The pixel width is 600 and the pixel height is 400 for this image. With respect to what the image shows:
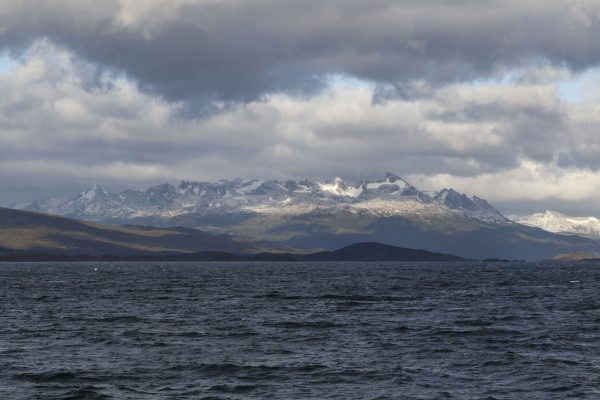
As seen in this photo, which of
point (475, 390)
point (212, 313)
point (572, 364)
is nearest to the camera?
point (475, 390)

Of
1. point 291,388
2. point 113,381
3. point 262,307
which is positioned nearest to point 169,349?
point 113,381

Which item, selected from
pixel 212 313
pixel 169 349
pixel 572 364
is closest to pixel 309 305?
pixel 212 313

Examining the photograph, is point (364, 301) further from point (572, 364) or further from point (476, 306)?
point (572, 364)

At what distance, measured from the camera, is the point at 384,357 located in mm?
73000

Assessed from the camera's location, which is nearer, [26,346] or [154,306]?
[26,346]

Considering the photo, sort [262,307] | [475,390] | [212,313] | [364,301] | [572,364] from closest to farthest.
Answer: [475,390], [572,364], [212,313], [262,307], [364,301]

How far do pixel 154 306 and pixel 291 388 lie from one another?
235 feet

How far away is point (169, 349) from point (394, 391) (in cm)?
2585

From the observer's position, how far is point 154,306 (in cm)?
12838

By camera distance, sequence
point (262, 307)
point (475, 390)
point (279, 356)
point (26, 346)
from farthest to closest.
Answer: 1. point (262, 307)
2. point (26, 346)
3. point (279, 356)
4. point (475, 390)

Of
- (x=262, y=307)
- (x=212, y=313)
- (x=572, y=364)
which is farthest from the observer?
(x=262, y=307)

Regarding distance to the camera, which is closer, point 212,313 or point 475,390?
point 475,390

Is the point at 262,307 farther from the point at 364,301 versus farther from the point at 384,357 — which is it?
the point at 384,357

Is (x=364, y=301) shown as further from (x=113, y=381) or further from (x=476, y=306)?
(x=113, y=381)
